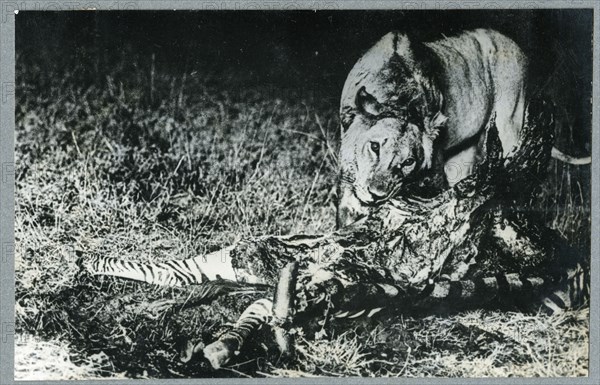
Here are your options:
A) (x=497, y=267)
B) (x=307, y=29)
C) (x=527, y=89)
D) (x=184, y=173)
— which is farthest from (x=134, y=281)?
(x=527, y=89)

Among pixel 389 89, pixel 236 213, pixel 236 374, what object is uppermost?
pixel 389 89

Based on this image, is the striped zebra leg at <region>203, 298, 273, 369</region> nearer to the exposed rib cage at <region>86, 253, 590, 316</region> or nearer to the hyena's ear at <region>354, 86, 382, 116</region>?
the exposed rib cage at <region>86, 253, 590, 316</region>

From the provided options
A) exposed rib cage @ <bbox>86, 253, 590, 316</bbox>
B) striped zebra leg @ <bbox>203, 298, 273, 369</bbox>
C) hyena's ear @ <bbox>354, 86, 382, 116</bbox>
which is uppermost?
hyena's ear @ <bbox>354, 86, 382, 116</bbox>

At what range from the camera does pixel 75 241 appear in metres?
3.93

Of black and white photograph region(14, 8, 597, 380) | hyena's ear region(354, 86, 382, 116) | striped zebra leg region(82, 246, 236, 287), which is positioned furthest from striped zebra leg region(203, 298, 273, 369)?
hyena's ear region(354, 86, 382, 116)

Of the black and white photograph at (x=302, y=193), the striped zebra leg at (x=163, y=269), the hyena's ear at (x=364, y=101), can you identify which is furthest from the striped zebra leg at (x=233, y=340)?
the hyena's ear at (x=364, y=101)

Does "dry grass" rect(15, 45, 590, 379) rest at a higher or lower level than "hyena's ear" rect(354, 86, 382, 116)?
lower

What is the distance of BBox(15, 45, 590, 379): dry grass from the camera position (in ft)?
12.8

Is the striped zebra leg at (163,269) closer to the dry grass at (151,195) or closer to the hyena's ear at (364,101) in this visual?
the dry grass at (151,195)

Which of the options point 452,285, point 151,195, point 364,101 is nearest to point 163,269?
point 151,195

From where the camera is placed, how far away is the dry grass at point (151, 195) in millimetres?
3916

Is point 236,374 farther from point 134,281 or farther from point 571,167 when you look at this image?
point 571,167

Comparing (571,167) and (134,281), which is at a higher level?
(571,167)

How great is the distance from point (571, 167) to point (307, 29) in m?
1.43
